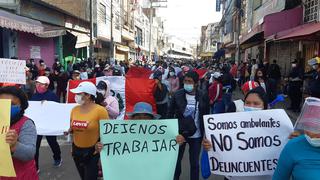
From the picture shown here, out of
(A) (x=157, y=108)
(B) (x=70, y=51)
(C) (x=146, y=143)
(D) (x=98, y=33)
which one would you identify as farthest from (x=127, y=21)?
(C) (x=146, y=143)

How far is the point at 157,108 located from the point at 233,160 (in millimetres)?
5916

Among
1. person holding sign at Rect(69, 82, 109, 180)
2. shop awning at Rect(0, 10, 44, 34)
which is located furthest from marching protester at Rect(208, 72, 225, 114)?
shop awning at Rect(0, 10, 44, 34)

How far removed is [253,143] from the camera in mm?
4133

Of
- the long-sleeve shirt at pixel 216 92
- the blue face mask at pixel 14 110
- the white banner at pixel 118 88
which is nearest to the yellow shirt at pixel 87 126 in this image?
the blue face mask at pixel 14 110

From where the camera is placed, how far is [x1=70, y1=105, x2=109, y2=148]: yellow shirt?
5105 mm

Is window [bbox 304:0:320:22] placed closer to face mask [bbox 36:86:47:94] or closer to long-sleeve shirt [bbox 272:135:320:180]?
face mask [bbox 36:86:47:94]

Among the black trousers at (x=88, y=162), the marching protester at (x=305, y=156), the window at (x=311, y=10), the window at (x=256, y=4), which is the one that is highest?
the window at (x=256, y=4)

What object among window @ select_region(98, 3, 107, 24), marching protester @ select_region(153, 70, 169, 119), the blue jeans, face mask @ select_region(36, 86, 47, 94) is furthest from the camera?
window @ select_region(98, 3, 107, 24)

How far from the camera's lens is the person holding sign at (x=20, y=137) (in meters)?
3.52

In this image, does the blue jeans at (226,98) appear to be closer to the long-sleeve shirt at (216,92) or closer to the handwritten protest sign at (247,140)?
the long-sleeve shirt at (216,92)

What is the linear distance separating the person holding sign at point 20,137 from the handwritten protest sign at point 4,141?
0.16 feet

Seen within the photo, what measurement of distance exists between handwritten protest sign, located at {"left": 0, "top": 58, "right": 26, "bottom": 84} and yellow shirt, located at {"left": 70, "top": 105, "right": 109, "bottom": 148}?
2534mm

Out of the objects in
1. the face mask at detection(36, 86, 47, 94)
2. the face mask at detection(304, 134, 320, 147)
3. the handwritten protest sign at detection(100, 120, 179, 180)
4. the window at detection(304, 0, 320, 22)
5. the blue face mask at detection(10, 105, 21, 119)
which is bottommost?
the handwritten protest sign at detection(100, 120, 179, 180)

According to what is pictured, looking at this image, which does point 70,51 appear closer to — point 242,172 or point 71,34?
point 71,34
